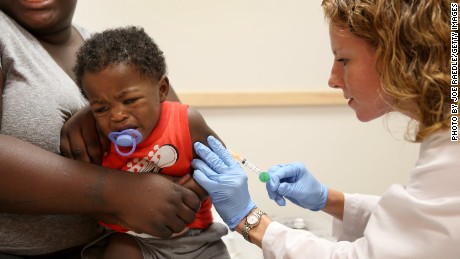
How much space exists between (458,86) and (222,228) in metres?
0.70

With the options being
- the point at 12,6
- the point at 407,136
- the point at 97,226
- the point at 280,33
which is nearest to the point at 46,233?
the point at 97,226

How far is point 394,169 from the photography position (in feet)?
9.82

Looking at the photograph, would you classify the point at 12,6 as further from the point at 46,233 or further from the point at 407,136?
the point at 407,136

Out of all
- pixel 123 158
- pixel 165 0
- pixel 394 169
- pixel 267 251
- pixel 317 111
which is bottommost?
pixel 394 169

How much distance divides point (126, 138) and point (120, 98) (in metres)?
0.10

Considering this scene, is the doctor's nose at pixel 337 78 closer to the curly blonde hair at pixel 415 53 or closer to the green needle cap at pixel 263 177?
the curly blonde hair at pixel 415 53

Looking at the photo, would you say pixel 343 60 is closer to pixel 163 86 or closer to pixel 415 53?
pixel 415 53

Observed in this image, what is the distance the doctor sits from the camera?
0.91 metres

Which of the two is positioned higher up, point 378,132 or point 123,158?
point 123,158

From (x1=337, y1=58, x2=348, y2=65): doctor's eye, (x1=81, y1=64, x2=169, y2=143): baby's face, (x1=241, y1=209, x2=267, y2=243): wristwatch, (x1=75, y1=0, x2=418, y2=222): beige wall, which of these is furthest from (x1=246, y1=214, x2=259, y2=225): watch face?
(x1=75, y1=0, x2=418, y2=222): beige wall

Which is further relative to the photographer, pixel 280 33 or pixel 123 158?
pixel 280 33

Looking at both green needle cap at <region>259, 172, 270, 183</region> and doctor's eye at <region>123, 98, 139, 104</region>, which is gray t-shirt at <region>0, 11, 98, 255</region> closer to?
doctor's eye at <region>123, 98, 139, 104</region>

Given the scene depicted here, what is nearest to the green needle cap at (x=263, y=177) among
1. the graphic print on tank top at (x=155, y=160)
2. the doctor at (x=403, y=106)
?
the doctor at (x=403, y=106)

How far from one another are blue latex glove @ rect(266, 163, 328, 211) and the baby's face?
1.56 feet
